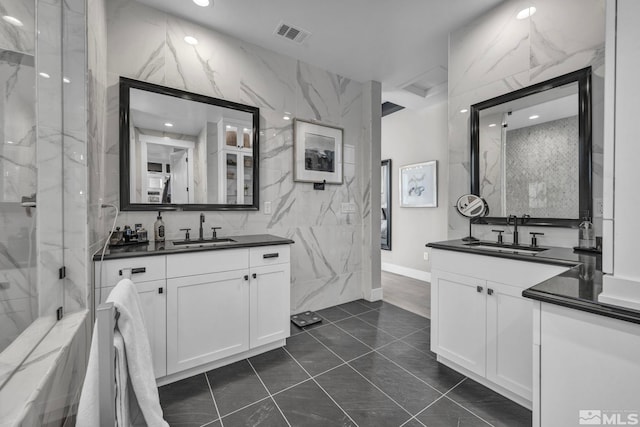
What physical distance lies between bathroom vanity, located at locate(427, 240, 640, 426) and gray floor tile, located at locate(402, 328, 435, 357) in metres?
0.21

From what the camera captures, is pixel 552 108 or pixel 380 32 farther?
pixel 380 32

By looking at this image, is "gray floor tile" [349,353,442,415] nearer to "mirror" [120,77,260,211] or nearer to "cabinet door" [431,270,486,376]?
"cabinet door" [431,270,486,376]

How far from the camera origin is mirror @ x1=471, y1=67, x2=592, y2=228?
1738mm

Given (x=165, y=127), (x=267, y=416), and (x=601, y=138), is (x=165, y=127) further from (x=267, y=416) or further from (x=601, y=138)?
(x=601, y=138)

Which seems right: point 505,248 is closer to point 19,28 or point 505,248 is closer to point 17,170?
point 17,170

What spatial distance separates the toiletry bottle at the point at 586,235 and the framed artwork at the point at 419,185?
8.01 feet

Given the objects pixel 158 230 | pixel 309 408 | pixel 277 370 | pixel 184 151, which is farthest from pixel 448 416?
pixel 184 151

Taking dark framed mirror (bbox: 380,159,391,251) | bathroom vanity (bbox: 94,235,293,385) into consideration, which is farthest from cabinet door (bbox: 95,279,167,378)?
dark framed mirror (bbox: 380,159,391,251)

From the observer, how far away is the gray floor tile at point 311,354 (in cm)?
199

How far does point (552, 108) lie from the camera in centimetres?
189

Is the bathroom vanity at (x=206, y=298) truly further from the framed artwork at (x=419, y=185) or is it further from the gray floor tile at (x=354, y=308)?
the framed artwork at (x=419, y=185)

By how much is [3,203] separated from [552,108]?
303 cm

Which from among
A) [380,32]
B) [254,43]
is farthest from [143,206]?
[380,32]

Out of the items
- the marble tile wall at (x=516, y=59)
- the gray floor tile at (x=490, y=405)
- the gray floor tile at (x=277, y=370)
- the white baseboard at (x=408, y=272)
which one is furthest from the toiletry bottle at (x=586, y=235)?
the white baseboard at (x=408, y=272)
